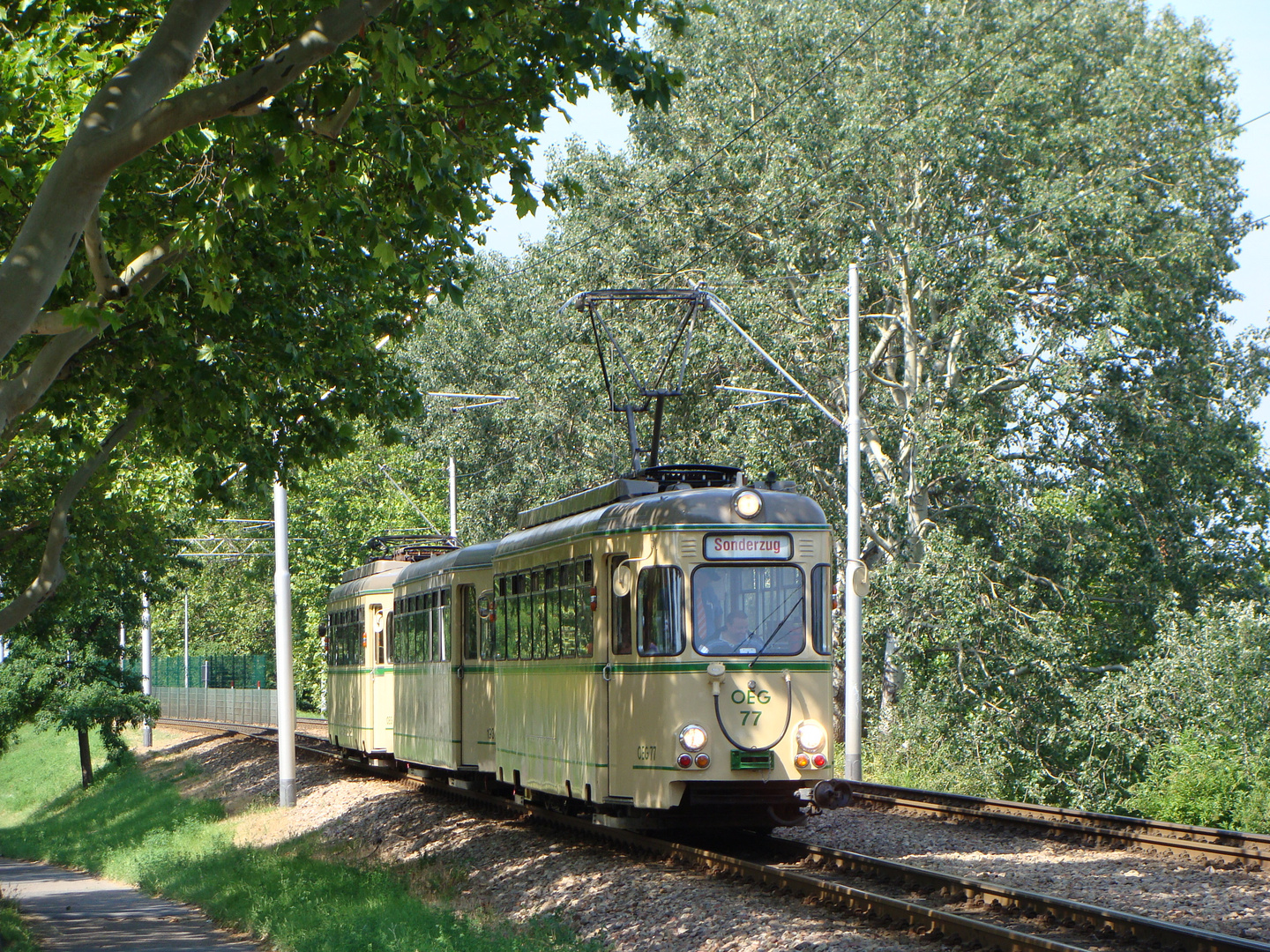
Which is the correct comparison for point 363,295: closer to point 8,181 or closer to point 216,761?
point 8,181

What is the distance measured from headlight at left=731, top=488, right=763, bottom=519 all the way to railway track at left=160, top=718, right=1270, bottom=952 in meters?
2.99

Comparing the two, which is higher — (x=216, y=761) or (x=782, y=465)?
(x=782, y=465)

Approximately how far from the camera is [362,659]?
86.8 feet

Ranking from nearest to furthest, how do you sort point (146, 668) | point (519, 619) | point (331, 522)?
point (519, 619) → point (331, 522) → point (146, 668)

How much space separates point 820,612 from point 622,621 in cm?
180

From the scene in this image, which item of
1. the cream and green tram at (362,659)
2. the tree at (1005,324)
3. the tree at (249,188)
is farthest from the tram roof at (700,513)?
the tree at (1005,324)

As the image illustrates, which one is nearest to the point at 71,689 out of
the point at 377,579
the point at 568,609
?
the point at 377,579

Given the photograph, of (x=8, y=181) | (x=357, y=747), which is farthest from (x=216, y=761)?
(x=8, y=181)

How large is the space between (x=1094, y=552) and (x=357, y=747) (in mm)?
15511

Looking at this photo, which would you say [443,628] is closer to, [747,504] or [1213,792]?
[747,504]

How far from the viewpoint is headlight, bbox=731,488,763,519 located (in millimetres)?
13891

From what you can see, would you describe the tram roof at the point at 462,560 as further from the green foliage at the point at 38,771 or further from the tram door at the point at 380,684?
the green foliage at the point at 38,771

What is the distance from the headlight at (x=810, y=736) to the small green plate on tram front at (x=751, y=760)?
1.00 feet

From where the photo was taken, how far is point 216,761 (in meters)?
36.0
